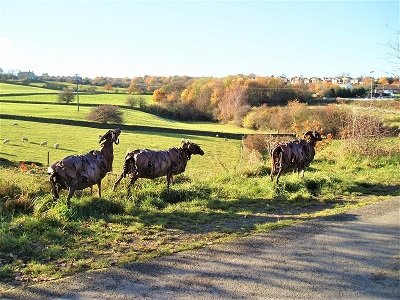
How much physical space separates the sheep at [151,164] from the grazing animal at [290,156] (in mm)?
3089

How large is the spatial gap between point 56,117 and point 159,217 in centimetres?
6694

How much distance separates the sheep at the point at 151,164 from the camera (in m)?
12.6

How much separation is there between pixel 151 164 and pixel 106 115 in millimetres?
63537

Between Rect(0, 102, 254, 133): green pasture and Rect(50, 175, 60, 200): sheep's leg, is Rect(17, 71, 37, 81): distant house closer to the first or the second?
Rect(0, 102, 254, 133): green pasture

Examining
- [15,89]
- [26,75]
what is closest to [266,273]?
[15,89]

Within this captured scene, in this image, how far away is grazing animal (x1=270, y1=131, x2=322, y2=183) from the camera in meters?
14.5

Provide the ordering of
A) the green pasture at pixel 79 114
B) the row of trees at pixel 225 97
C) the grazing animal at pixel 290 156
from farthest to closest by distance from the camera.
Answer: the row of trees at pixel 225 97
the green pasture at pixel 79 114
the grazing animal at pixel 290 156

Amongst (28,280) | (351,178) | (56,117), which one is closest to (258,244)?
(28,280)

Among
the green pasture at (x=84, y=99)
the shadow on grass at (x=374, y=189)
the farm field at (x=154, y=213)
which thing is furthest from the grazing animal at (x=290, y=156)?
the green pasture at (x=84, y=99)

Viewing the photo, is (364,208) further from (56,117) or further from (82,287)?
(56,117)

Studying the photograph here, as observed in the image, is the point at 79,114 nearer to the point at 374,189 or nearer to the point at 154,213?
the point at 374,189

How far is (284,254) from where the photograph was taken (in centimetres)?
826

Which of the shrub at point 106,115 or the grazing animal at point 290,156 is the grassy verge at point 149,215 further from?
the shrub at point 106,115

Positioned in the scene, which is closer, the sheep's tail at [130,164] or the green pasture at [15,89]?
the sheep's tail at [130,164]
